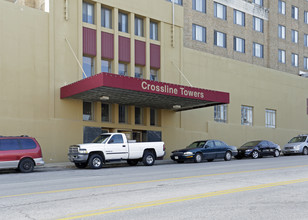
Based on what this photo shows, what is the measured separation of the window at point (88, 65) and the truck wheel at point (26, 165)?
9.04 metres

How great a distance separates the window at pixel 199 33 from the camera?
3394 cm

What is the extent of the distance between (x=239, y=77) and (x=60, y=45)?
17.8m

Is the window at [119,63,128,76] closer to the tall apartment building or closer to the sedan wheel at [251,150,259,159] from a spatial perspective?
the tall apartment building

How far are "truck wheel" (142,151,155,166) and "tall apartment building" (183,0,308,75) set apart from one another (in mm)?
13631

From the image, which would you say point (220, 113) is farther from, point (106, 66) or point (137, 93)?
point (137, 93)

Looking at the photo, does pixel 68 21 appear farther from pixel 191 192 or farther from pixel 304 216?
pixel 304 216

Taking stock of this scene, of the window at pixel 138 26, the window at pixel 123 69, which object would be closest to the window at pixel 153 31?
the window at pixel 138 26

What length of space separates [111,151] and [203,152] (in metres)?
6.26

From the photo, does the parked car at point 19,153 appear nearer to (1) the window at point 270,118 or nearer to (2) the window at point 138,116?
(2) the window at point 138,116

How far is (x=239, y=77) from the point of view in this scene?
3612 centimetres

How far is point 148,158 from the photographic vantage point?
2180 cm

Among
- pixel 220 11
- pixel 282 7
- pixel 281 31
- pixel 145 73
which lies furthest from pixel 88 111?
pixel 282 7

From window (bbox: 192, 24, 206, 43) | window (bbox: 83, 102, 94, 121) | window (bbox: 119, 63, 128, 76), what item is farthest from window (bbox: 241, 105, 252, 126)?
window (bbox: 83, 102, 94, 121)

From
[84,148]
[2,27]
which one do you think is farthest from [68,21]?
[84,148]
